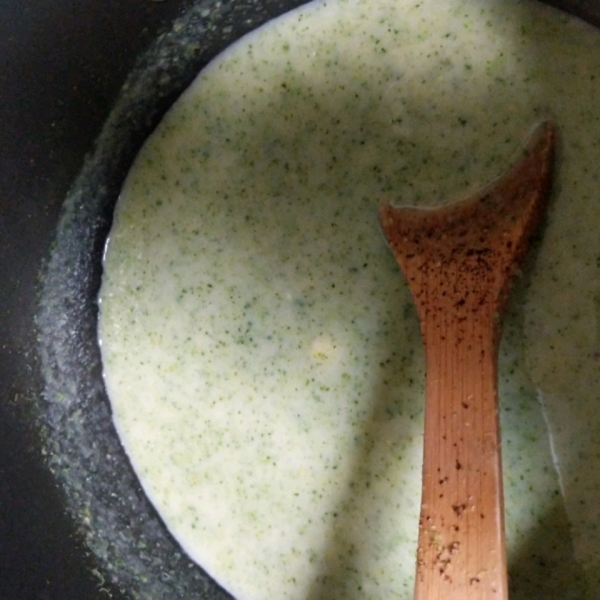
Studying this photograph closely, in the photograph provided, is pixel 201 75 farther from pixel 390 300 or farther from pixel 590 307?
pixel 590 307

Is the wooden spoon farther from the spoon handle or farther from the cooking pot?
the cooking pot

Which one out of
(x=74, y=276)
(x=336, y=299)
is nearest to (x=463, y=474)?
(x=336, y=299)

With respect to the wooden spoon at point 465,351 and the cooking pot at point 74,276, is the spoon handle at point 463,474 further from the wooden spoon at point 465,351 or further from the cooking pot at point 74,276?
the cooking pot at point 74,276

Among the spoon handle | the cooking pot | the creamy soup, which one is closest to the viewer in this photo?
the spoon handle

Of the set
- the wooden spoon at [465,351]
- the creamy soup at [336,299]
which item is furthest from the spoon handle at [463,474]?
the creamy soup at [336,299]

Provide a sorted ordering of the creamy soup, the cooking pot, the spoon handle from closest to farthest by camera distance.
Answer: the spoon handle, the creamy soup, the cooking pot

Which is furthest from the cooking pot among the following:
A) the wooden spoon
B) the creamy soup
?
the wooden spoon

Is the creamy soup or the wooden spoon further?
the creamy soup

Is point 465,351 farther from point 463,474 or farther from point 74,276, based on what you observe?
point 74,276
